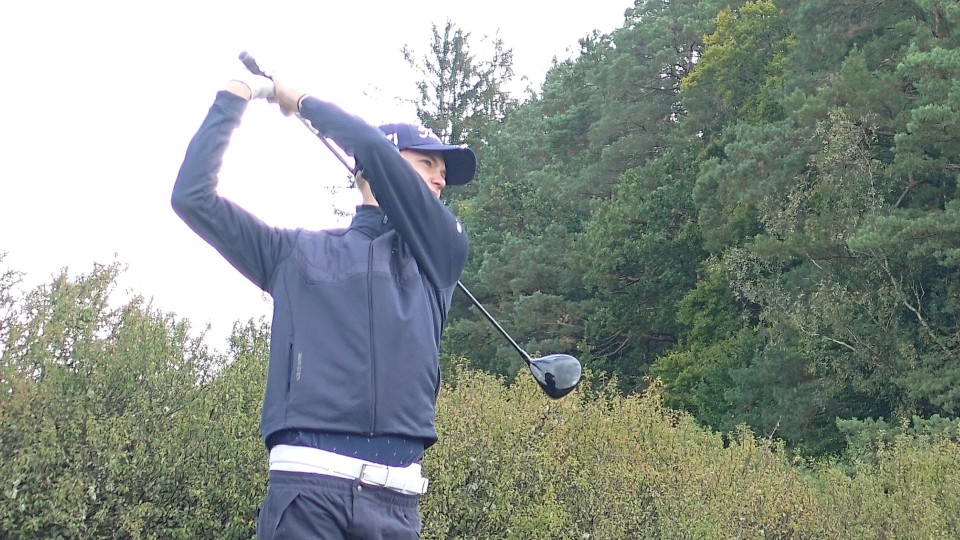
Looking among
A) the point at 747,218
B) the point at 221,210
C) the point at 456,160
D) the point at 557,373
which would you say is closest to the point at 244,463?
the point at 557,373

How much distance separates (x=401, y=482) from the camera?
2.73 meters

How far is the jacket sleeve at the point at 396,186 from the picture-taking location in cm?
278

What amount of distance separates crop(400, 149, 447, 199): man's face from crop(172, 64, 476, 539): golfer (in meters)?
0.10

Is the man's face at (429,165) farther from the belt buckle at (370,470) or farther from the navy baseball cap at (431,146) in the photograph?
the belt buckle at (370,470)

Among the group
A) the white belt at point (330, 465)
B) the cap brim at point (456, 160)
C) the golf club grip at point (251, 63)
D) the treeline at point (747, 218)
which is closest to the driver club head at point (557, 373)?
the cap brim at point (456, 160)

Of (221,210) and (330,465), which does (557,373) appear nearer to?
(330,465)

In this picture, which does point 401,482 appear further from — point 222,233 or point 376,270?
point 222,233

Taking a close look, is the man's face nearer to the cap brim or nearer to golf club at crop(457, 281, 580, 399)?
the cap brim

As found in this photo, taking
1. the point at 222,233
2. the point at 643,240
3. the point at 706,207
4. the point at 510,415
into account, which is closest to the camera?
the point at 222,233

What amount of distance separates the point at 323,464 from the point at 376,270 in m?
0.47

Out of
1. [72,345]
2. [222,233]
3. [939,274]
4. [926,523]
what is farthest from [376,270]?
[939,274]

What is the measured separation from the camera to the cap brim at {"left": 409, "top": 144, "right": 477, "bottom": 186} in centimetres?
304

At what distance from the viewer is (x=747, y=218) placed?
92.7 feet

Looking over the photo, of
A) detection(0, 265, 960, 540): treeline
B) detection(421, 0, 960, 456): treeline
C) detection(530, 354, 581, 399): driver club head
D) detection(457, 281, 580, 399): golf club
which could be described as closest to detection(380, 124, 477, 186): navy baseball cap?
detection(457, 281, 580, 399): golf club
